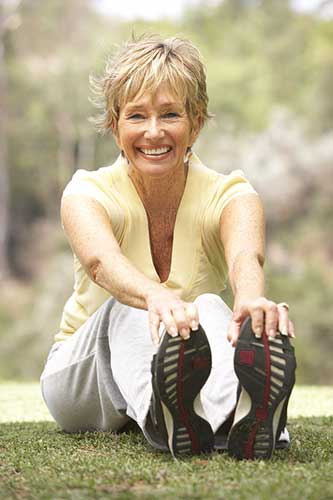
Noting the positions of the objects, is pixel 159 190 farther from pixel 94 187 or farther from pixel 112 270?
pixel 112 270

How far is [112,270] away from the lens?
2.35 metres

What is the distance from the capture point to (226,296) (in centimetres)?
1247

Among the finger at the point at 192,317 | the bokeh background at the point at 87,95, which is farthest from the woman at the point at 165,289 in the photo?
the bokeh background at the point at 87,95

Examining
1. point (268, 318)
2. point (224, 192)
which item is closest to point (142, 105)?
point (224, 192)

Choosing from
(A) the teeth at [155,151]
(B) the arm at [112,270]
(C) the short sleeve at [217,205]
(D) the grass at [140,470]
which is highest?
(A) the teeth at [155,151]

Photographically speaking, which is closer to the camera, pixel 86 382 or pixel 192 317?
pixel 192 317

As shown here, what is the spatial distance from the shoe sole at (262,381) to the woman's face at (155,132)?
2.55ft

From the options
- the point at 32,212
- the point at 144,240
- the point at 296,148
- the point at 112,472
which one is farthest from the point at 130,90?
the point at 32,212

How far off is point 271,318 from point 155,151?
809 millimetres

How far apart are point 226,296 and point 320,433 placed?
9.69 meters

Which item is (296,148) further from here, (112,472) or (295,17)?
(112,472)

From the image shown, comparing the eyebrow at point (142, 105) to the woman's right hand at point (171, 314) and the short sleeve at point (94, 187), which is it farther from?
the woman's right hand at point (171, 314)

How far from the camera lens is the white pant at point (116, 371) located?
7.39 feet

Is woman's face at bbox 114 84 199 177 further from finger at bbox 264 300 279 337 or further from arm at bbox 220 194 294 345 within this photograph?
finger at bbox 264 300 279 337
